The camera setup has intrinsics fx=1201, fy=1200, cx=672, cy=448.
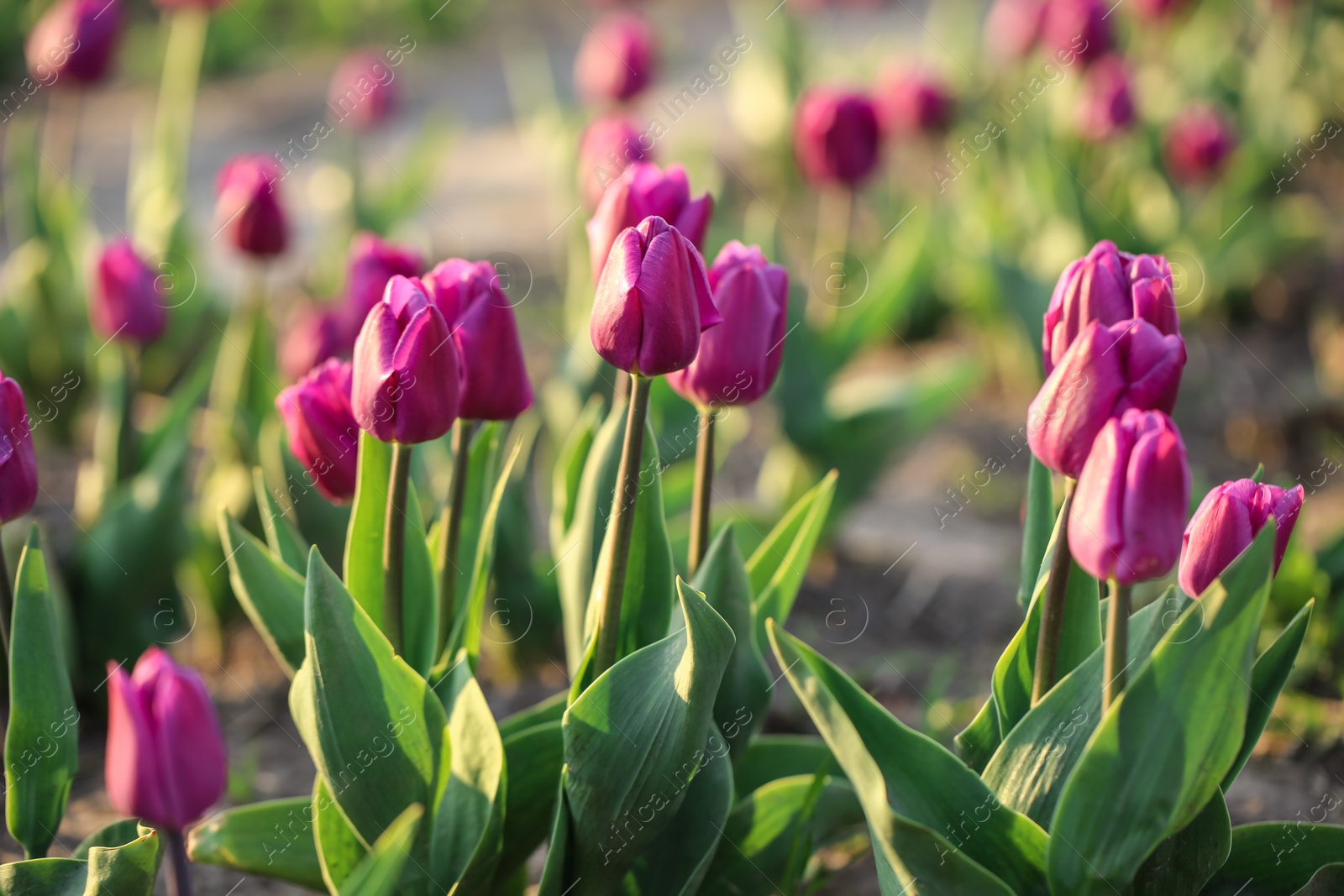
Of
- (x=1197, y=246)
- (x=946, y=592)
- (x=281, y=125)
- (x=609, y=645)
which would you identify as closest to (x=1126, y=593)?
(x=609, y=645)

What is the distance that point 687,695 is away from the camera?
42.8 inches

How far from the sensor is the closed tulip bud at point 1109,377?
99 centimetres

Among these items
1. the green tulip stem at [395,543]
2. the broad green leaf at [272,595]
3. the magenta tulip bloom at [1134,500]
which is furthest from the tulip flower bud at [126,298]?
the magenta tulip bloom at [1134,500]

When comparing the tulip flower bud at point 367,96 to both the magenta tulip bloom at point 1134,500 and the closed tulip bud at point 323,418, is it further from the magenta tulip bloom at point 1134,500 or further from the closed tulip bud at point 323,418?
the magenta tulip bloom at point 1134,500

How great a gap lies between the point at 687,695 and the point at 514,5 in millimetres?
8241

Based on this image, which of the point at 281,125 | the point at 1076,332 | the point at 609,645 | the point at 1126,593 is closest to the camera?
the point at 1126,593

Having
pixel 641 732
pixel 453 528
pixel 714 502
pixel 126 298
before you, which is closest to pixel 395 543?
pixel 453 528

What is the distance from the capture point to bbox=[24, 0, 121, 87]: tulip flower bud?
2.73 m

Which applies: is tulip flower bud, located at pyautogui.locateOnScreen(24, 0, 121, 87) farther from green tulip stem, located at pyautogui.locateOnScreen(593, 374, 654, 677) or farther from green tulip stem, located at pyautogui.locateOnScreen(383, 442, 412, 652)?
green tulip stem, located at pyautogui.locateOnScreen(593, 374, 654, 677)

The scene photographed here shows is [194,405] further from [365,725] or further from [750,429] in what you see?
[750,429]

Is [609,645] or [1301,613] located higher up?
[609,645]

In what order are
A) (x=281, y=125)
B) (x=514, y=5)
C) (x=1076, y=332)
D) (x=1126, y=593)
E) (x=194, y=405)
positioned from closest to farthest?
(x=1126, y=593) → (x=1076, y=332) → (x=194, y=405) → (x=281, y=125) → (x=514, y=5)

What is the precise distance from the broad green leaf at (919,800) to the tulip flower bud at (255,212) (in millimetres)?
1553

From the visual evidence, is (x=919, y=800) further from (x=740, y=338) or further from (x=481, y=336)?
(x=481, y=336)
